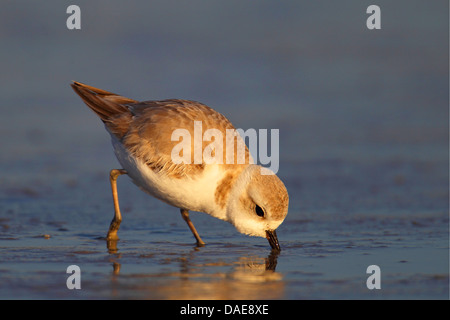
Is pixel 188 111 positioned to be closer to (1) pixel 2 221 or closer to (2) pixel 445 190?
(1) pixel 2 221

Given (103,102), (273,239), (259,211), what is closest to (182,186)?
(259,211)

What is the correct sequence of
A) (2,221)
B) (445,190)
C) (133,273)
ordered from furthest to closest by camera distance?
1. (445,190)
2. (2,221)
3. (133,273)

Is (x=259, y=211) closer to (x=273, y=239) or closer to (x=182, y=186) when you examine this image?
(x=273, y=239)

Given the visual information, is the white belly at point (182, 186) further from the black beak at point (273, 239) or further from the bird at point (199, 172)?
the black beak at point (273, 239)

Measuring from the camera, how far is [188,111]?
6.93 meters

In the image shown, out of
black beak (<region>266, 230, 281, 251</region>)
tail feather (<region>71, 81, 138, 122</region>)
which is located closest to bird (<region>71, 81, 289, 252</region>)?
→ black beak (<region>266, 230, 281, 251</region>)

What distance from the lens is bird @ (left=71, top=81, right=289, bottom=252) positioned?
6.56 meters

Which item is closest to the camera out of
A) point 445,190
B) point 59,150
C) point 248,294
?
point 248,294

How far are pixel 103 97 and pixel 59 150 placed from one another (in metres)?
3.87

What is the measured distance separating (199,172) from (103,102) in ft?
5.14

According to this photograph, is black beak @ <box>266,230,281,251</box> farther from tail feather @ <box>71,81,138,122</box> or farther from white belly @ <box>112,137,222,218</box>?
tail feather @ <box>71,81,138,122</box>

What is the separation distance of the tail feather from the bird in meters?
0.36

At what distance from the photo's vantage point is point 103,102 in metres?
7.50

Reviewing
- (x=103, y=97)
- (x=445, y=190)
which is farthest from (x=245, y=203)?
(x=445, y=190)
